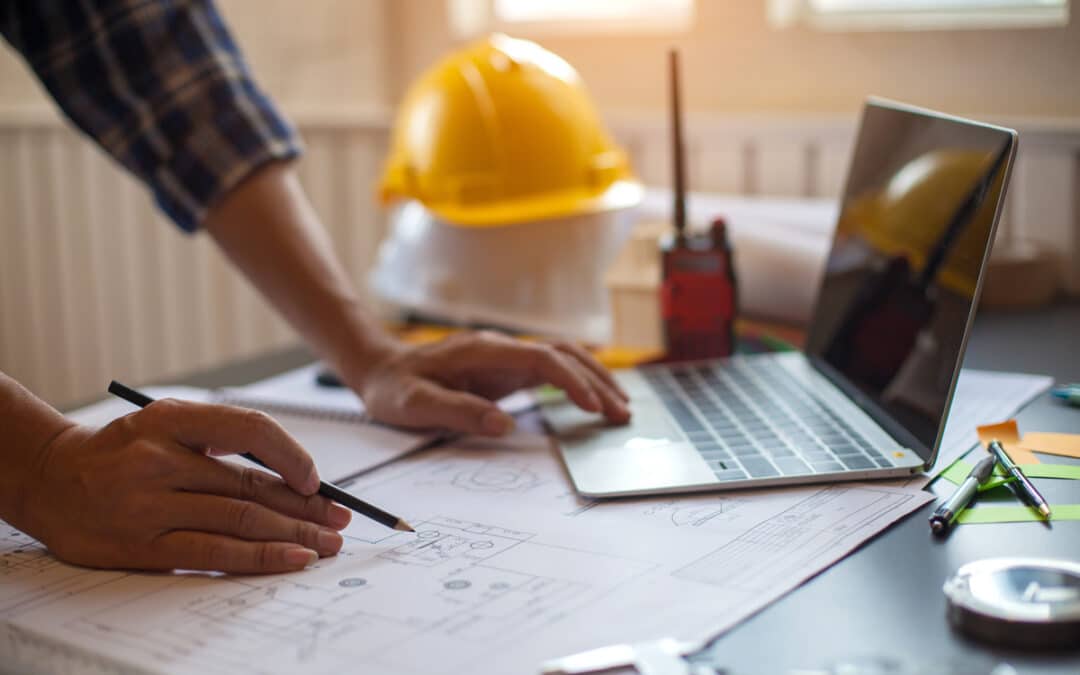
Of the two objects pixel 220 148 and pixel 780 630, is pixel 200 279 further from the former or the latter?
pixel 780 630

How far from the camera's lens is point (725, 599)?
21.1 inches

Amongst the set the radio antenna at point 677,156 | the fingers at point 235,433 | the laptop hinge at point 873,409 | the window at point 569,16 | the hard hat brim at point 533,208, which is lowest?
the laptop hinge at point 873,409

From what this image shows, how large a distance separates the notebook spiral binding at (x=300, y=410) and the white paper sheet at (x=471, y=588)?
0.72 feet

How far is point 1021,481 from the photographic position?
69 centimetres

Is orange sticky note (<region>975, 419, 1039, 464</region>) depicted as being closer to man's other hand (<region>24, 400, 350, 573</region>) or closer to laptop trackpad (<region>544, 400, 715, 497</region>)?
laptop trackpad (<region>544, 400, 715, 497</region>)

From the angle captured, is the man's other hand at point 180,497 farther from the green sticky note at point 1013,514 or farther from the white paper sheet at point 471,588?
the green sticky note at point 1013,514

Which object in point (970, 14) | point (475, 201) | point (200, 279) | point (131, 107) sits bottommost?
point (200, 279)

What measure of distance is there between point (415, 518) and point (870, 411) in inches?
13.9

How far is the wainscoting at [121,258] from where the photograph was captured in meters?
1.99

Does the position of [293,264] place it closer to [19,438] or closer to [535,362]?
[535,362]

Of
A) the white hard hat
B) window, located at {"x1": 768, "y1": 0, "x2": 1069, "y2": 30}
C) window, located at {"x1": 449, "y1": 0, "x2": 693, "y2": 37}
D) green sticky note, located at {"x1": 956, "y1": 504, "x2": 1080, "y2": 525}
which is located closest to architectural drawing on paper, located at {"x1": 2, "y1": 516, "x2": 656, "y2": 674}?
green sticky note, located at {"x1": 956, "y1": 504, "x2": 1080, "y2": 525}

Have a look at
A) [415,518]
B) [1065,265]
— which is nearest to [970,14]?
[1065,265]

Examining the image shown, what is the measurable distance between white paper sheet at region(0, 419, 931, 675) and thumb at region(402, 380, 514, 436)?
0.39 feet

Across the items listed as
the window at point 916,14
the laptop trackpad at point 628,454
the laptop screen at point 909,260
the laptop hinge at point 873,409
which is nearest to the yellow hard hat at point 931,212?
the laptop screen at point 909,260
